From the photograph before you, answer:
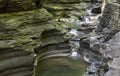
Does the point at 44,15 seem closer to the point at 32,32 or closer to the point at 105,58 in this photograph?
the point at 32,32

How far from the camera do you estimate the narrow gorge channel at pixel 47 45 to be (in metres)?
12.4

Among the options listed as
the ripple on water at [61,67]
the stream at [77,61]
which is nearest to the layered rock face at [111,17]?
the stream at [77,61]

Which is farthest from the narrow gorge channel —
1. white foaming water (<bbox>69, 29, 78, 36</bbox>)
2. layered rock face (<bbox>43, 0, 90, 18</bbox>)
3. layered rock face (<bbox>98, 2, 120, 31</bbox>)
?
layered rock face (<bbox>43, 0, 90, 18</bbox>)

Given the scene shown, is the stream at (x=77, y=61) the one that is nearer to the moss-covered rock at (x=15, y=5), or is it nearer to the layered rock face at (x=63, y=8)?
the moss-covered rock at (x=15, y=5)

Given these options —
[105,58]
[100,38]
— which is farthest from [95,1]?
[105,58]

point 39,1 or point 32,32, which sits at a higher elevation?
point 39,1

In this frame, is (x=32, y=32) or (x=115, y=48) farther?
(x=32, y=32)

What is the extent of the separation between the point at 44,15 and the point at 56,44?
2.30 m

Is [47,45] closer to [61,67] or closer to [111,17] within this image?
[61,67]

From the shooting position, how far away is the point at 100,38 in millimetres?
17047

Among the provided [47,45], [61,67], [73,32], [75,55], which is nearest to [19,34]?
[47,45]

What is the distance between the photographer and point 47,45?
651 inches

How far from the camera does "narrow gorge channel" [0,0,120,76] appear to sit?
40.5 feet

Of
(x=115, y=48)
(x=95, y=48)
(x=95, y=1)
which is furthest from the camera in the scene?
(x=95, y=1)
